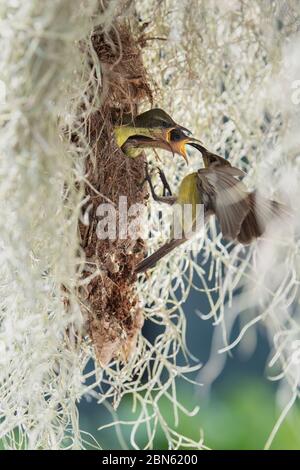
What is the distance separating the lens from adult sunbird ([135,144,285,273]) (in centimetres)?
119

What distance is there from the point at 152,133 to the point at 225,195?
12 centimetres

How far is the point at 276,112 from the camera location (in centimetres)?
146

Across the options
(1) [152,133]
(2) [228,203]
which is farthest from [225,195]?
(1) [152,133]

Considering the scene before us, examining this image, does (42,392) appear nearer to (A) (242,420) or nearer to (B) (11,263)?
(B) (11,263)

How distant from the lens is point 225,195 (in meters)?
1.20

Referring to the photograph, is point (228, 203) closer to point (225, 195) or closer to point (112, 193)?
point (225, 195)

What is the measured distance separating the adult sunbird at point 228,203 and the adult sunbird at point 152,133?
0.04 m

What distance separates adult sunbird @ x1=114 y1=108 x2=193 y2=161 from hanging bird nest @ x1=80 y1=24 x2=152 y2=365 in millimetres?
14

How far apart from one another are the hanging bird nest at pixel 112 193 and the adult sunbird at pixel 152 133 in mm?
14

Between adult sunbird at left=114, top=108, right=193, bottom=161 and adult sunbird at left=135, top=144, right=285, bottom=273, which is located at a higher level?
adult sunbird at left=114, top=108, right=193, bottom=161

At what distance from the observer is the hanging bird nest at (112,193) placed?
46.9 inches

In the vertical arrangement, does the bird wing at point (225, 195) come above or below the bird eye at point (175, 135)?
below

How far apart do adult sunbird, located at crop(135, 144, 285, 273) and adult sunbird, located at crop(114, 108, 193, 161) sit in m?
0.04

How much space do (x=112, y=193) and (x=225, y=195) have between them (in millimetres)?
139
